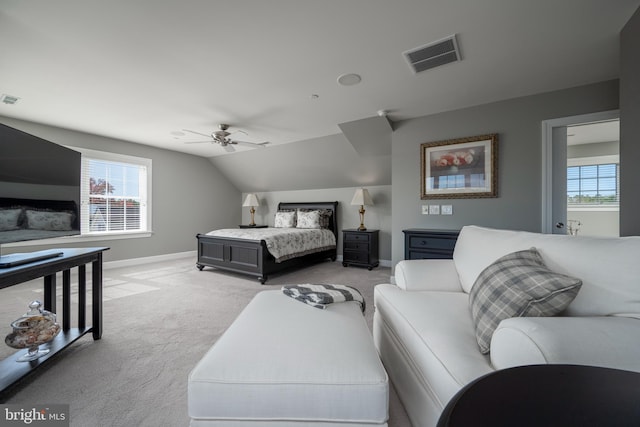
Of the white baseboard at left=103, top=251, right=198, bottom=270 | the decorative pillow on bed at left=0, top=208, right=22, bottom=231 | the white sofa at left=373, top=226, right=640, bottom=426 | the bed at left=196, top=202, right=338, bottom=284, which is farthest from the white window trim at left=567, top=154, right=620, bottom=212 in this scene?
the white baseboard at left=103, top=251, right=198, bottom=270

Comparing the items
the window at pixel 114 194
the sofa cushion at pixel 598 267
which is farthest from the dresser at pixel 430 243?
the window at pixel 114 194

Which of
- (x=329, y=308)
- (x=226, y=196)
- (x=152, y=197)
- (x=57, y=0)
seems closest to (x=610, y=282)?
(x=329, y=308)

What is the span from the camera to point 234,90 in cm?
272

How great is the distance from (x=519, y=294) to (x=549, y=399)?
56 centimetres

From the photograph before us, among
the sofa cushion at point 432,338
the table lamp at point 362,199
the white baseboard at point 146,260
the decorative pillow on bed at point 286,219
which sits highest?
the table lamp at point 362,199

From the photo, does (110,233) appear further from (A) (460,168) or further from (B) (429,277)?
(A) (460,168)

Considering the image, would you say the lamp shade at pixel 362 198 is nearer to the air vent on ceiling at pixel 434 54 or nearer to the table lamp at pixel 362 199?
the table lamp at pixel 362 199

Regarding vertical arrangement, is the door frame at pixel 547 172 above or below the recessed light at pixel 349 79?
below

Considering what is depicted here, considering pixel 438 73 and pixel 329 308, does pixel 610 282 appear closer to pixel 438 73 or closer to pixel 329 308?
pixel 329 308

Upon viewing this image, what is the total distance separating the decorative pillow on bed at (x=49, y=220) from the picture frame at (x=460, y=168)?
375cm

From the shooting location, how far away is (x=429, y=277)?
1822 mm

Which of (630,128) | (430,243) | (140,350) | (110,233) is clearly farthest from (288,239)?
(630,128)

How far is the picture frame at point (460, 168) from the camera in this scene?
9.94 ft

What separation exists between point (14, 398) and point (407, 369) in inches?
85.5
